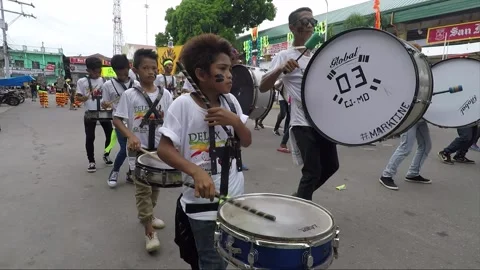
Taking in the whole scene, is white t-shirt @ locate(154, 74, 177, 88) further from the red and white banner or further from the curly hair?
the red and white banner

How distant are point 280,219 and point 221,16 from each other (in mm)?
24635

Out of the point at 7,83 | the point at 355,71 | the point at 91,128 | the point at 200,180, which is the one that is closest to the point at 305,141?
the point at 355,71

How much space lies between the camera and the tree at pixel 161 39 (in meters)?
29.4

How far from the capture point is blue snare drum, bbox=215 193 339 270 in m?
1.35

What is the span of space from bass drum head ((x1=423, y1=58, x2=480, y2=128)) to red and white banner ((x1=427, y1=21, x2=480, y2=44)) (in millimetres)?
13854

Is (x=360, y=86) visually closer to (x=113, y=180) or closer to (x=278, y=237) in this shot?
(x=278, y=237)

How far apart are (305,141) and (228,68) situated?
4.70 feet

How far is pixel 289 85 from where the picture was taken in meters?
3.10

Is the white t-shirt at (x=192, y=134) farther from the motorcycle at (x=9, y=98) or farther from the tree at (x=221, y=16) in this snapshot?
the tree at (x=221, y=16)

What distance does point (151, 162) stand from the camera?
8.23ft

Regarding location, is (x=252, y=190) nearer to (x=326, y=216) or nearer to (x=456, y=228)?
(x=456, y=228)

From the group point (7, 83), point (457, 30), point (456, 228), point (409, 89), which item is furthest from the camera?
point (7, 83)

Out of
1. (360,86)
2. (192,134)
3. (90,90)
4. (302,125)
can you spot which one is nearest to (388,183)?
(302,125)

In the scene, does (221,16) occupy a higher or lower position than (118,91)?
higher
